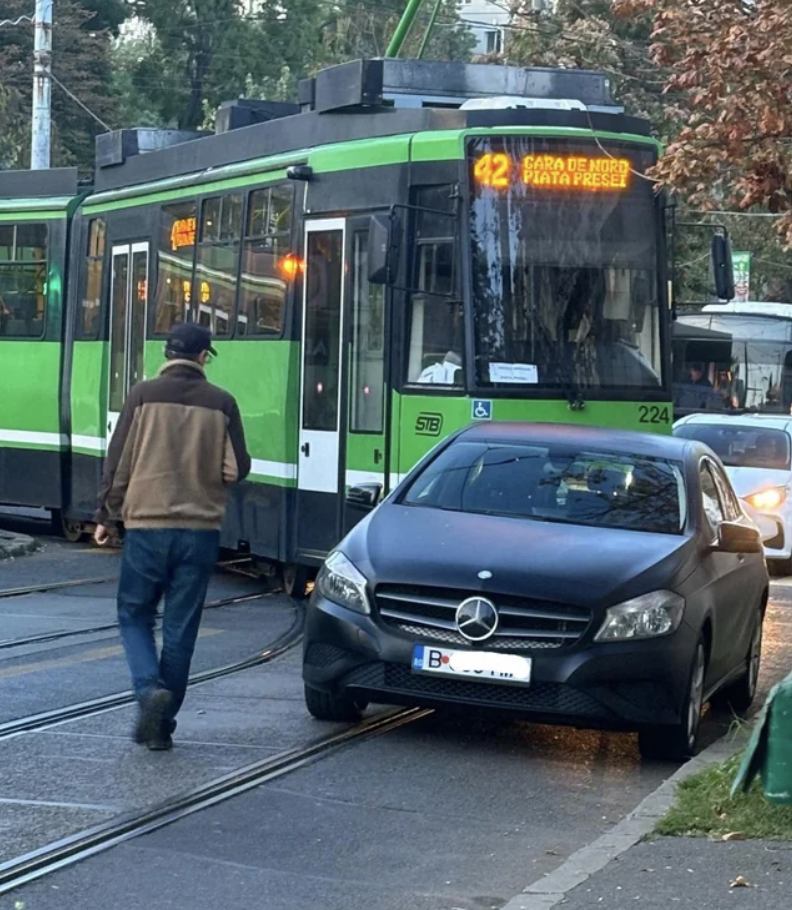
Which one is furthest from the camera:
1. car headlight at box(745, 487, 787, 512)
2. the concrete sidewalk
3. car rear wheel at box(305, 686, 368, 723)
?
car headlight at box(745, 487, 787, 512)

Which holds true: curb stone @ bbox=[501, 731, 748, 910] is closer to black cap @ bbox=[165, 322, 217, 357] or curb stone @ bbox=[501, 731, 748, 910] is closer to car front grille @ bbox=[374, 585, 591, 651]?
car front grille @ bbox=[374, 585, 591, 651]

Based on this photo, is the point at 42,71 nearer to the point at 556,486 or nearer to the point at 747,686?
the point at 747,686

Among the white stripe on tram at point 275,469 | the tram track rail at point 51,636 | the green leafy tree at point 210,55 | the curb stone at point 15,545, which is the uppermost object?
the green leafy tree at point 210,55

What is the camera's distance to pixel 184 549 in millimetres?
8898

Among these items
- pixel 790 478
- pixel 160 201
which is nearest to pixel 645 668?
pixel 160 201

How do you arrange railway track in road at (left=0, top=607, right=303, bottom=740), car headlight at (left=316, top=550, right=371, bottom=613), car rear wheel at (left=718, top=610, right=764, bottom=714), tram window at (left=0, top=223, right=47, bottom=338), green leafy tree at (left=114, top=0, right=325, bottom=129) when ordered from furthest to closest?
1. green leafy tree at (left=114, top=0, right=325, bottom=129)
2. tram window at (left=0, top=223, right=47, bottom=338)
3. car rear wheel at (left=718, top=610, right=764, bottom=714)
4. railway track in road at (left=0, top=607, right=303, bottom=740)
5. car headlight at (left=316, top=550, right=371, bottom=613)

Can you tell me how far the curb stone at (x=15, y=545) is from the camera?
18422mm

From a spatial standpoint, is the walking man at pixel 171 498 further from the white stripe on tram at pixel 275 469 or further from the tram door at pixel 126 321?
the tram door at pixel 126 321

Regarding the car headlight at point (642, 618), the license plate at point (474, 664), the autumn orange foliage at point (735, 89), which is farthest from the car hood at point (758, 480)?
the license plate at point (474, 664)

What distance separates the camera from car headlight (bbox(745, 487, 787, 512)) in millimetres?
20891

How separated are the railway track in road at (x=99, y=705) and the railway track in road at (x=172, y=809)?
1258mm

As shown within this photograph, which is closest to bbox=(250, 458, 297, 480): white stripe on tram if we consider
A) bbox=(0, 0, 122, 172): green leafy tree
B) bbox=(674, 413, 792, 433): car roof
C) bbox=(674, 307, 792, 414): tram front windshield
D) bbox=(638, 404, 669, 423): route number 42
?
bbox=(638, 404, 669, 423): route number 42

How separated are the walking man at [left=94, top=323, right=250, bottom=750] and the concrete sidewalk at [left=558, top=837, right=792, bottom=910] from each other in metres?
2.66

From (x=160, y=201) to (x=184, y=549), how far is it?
30.2ft
